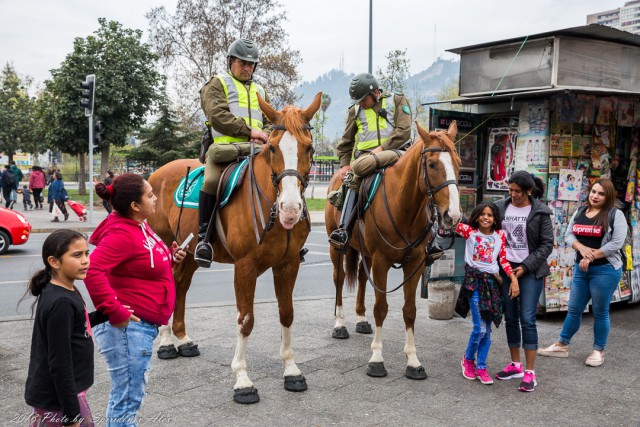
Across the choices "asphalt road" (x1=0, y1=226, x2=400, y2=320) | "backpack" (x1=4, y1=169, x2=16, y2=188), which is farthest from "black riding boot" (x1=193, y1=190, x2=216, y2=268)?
"backpack" (x1=4, y1=169, x2=16, y2=188)

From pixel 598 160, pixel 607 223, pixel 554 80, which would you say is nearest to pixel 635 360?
pixel 607 223

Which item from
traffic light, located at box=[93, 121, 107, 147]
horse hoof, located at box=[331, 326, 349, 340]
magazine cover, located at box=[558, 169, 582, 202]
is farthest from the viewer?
traffic light, located at box=[93, 121, 107, 147]

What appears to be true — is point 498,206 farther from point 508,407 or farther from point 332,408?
point 332,408

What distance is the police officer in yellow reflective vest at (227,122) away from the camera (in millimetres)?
5301

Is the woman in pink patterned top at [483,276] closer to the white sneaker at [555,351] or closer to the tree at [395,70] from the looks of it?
the white sneaker at [555,351]

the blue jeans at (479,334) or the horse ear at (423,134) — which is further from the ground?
the horse ear at (423,134)

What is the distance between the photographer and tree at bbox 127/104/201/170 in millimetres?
27891

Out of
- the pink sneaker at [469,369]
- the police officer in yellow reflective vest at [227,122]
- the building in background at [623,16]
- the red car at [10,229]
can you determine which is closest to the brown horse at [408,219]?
the pink sneaker at [469,369]

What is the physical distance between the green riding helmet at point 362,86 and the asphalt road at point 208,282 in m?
3.84

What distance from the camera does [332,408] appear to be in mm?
4621

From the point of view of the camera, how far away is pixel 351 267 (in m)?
7.31

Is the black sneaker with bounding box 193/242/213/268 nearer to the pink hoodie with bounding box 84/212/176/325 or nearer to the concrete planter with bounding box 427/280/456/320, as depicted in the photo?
the pink hoodie with bounding box 84/212/176/325

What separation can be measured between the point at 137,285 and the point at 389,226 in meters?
3.03

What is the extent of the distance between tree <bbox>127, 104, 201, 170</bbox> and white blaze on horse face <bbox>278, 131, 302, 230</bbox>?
2393 cm
